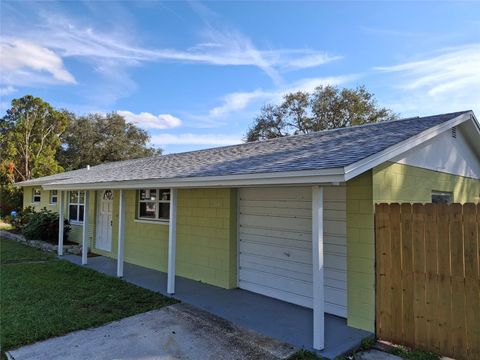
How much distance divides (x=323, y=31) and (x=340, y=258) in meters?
7.08

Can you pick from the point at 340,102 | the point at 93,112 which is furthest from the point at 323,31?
the point at 93,112

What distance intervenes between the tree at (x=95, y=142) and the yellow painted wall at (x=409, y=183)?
111ft

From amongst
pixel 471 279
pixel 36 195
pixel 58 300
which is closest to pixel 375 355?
pixel 471 279

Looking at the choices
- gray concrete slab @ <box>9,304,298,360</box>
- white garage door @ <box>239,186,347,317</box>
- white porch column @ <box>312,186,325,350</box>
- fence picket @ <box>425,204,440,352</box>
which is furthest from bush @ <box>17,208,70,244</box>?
fence picket @ <box>425,204,440,352</box>

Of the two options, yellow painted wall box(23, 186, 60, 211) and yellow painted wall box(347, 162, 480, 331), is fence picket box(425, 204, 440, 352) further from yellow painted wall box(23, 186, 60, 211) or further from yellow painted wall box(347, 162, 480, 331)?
yellow painted wall box(23, 186, 60, 211)

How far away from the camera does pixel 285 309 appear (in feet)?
19.7

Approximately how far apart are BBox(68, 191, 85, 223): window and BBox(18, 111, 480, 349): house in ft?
14.7

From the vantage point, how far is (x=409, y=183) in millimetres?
5754

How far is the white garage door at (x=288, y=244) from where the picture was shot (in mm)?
5691

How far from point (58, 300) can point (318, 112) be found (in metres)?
28.3

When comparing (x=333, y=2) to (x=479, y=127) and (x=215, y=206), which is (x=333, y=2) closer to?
(x=479, y=127)

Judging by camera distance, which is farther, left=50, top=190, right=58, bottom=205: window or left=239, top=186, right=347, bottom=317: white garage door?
left=50, top=190, right=58, bottom=205: window

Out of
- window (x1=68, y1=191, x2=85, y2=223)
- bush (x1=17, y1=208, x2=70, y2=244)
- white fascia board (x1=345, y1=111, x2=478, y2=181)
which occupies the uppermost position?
white fascia board (x1=345, y1=111, x2=478, y2=181)

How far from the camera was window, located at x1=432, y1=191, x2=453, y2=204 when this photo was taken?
6.73 meters
